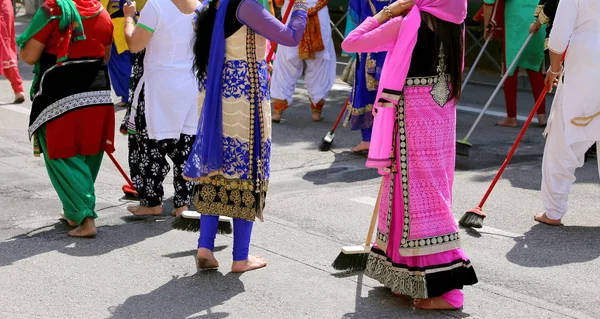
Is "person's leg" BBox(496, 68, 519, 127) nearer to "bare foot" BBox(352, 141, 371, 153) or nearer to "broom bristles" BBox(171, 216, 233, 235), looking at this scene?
"bare foot" BBox(352, 141, 371, 153)

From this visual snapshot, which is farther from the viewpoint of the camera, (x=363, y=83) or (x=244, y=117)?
(x=363, y=83)

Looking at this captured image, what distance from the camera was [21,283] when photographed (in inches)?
196

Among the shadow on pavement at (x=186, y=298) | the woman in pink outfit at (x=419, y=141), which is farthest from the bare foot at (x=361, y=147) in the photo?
the woman in pink outfit at (x=419, y=141)

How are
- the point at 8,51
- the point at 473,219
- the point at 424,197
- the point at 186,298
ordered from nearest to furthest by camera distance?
the point at 424,197, the point at 186,298, the point at 473,219, the point at 8,51

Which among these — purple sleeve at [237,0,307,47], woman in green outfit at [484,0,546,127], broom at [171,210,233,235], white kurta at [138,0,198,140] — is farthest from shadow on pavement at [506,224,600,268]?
woman in green outfit at [484,0,546,127]

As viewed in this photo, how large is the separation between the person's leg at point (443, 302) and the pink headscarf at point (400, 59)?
→ 0.74m

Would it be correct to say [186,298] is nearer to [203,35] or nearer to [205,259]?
[205,259]

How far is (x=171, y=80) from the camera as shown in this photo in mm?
6094

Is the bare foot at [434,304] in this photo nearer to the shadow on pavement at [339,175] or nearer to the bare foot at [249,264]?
the bare foot at [249,264]

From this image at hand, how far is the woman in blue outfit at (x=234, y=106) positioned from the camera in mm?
4844

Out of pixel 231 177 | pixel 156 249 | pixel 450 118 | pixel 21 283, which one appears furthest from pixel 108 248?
pixel 450 118

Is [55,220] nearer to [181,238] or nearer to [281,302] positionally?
[181,238]

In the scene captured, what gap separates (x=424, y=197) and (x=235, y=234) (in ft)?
3.95

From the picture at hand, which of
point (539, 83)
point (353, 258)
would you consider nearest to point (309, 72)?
point (539, 83)
